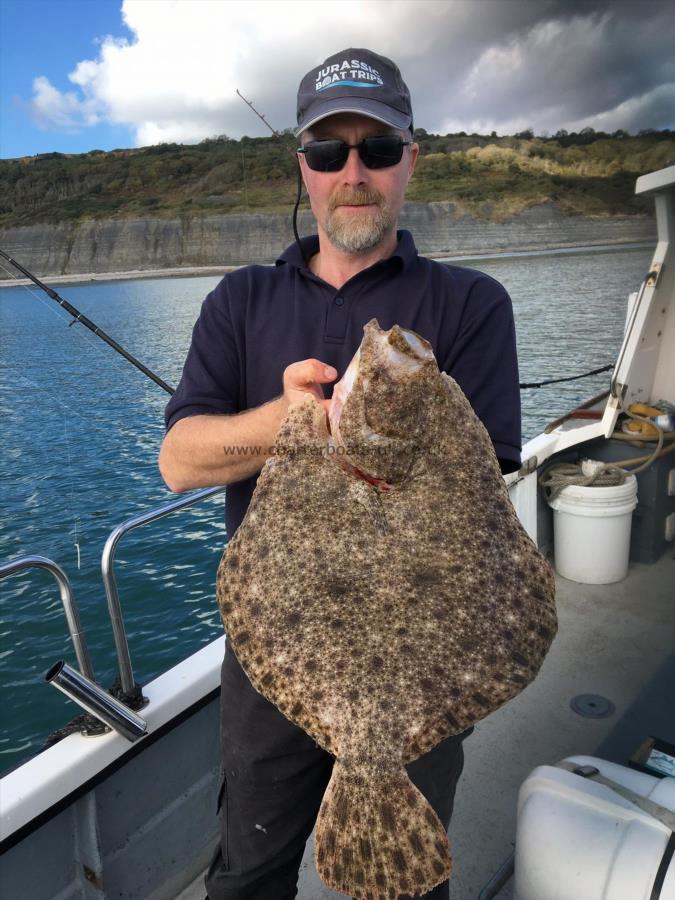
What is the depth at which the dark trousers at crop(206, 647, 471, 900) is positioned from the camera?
6.83 ft

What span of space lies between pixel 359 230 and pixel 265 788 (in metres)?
1.97

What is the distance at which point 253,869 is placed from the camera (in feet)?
7.22

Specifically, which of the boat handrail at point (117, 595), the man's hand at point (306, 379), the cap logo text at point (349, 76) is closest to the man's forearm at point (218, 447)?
the man's hand at point (306, 379)

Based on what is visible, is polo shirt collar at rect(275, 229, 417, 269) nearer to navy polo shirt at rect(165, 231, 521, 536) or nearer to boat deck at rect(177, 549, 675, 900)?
navy polo shirt at rect(165, 231, 521, 536)

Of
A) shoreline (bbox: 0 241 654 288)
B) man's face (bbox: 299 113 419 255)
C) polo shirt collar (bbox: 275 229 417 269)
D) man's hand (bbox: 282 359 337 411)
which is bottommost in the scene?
man's hand (bbox: 282 359 337 411)

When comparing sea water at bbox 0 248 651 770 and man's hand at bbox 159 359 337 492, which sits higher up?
man's hand at bbox 159 359 337 492

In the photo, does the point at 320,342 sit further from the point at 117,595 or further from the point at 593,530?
the point at 593,530

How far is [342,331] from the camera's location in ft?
7.25

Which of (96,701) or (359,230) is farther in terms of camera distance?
(96,701)

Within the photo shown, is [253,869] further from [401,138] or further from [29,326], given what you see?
[29,326]

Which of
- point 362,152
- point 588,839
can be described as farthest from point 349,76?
point 588,839

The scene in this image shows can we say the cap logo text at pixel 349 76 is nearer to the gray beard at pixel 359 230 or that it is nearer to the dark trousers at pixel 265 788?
the gray beard at pixel 359 230

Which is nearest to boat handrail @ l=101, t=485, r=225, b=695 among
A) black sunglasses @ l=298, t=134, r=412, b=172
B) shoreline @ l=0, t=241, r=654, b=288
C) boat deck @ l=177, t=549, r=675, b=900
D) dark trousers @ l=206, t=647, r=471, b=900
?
dark trousers @ l=206, t=647, r=471, b=900

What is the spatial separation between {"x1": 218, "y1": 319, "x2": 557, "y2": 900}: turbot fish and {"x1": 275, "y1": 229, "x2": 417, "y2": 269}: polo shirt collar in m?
0.76
